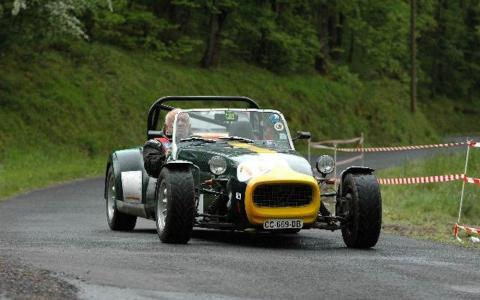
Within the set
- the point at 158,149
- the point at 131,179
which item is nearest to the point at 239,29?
the point at 131,179

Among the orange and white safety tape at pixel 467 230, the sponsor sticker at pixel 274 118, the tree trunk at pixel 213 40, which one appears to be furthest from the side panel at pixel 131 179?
the tree trunk at pixel 213 40

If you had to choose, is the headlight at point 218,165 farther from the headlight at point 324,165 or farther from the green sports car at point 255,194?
the headlight at point 324,165

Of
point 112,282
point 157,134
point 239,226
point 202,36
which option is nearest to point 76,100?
point 202,36

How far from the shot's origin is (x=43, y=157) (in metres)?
32.0

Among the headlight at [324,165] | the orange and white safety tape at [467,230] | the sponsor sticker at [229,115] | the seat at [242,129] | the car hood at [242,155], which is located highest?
the sponsor sticker at [229,115]

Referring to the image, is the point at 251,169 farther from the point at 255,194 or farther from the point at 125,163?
the point at 125,163

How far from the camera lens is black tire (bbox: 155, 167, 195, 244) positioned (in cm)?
1226

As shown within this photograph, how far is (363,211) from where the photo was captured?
40.7ft

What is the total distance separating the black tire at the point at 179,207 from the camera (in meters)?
12.3

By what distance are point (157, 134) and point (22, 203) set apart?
7176 millimetres

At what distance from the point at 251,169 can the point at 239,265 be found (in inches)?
85.5

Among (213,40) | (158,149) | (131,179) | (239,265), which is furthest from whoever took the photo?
(213,40)

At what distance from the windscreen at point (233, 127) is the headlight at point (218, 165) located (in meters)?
1.36

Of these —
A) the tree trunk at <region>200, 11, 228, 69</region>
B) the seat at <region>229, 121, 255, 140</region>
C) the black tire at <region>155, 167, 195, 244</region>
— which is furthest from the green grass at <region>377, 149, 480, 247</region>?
the tree trunk at <region>200, 11, 228, 69</region>
